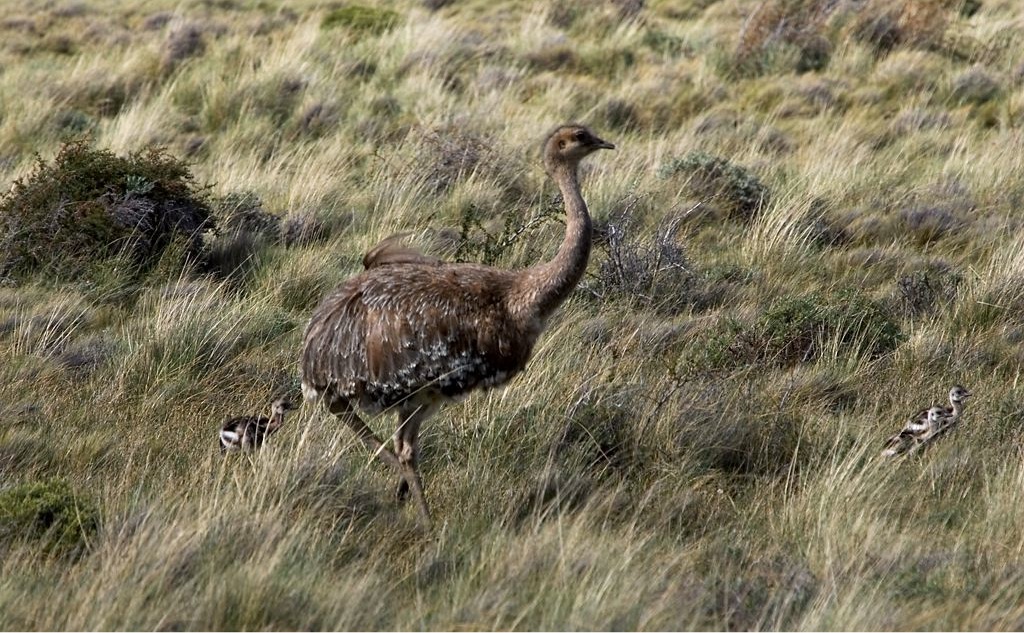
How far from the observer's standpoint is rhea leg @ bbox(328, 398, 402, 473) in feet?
20.0

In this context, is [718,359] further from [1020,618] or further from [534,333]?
[1020,618]

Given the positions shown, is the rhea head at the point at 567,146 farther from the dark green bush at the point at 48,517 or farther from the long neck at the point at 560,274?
the dark green bush at the point at 48,517

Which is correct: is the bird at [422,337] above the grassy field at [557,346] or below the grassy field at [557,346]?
above

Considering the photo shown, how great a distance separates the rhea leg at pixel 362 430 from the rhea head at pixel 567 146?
4.46 feet

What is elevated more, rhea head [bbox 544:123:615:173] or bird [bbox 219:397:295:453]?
rhea head [bbox 544:123:615:173]

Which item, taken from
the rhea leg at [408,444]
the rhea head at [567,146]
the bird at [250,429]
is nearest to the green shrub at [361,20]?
the rhea head at [567,146]

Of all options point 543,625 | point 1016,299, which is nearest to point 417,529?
point 543,625

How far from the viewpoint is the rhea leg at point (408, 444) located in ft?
19.6

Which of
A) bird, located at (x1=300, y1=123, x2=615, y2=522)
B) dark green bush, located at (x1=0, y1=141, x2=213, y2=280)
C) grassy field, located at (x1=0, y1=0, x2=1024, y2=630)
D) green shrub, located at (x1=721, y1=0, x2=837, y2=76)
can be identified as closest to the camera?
grassy field, located at (x1=0, y1=0, x2=1024, y2=630)

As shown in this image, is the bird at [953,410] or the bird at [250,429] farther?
the bird at [953,410]

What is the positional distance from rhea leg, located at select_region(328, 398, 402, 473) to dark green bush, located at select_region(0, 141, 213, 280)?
9.71ft

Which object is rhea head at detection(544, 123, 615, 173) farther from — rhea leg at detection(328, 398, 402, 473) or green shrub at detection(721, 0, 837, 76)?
green shrub at detection(721, 0, 837, 76)

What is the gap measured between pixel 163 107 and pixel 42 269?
4489 mm

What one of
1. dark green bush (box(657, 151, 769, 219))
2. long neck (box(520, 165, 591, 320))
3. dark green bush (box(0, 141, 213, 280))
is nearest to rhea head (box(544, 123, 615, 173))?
long neck (box(520, 165, 591, 320))
